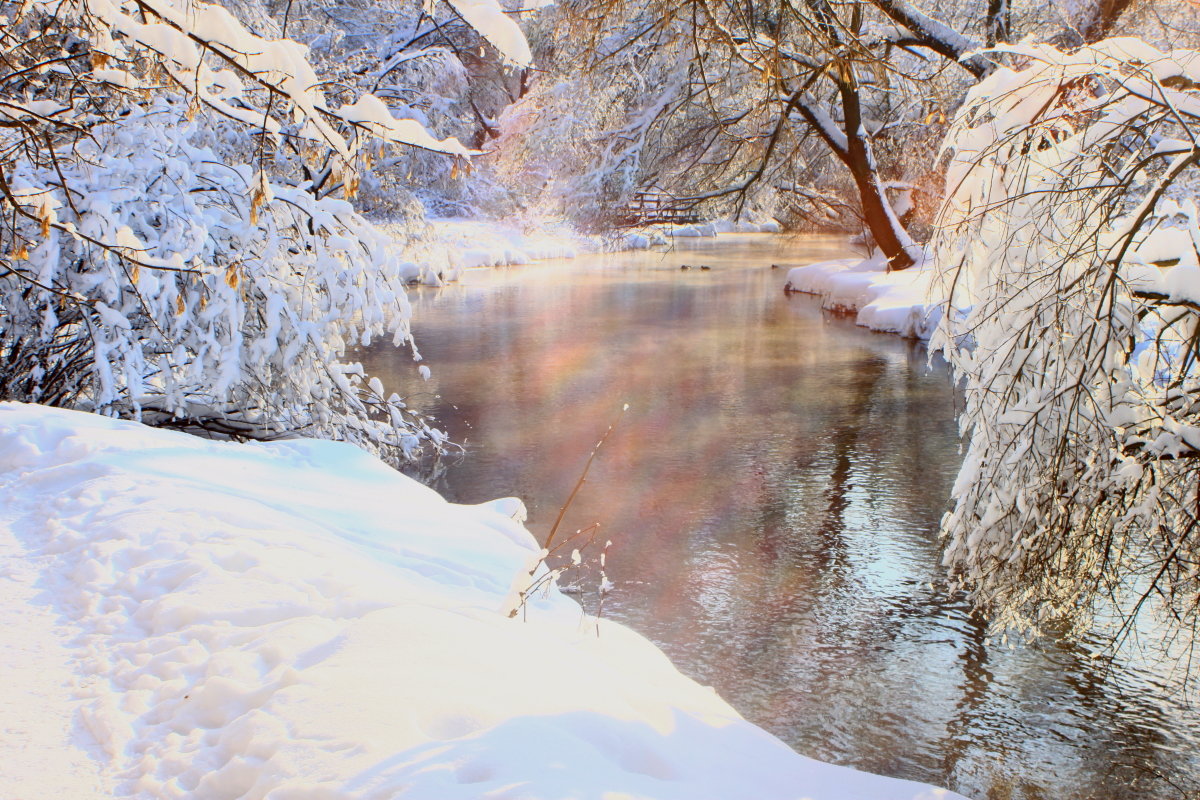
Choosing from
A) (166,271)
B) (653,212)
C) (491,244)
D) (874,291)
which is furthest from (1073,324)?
(491,244)

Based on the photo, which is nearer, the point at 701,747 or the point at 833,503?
the point at 701,747

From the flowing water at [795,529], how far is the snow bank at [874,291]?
0.57 metres

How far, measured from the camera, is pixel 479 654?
3.60 meters

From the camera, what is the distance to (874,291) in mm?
21172

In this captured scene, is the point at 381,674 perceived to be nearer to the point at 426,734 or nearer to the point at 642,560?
the point at 426,734

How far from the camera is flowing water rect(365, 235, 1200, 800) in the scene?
18.5 feet

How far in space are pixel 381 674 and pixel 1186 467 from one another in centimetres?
387

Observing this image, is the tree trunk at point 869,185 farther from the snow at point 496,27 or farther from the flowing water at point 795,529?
the snow at point 496,27

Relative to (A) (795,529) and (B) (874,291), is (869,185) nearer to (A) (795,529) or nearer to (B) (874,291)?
(B) (874,291)

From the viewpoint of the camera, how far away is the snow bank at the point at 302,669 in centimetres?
276

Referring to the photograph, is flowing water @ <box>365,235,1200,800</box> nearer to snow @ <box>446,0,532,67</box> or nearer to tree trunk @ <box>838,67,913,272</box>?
tree trunk @ <box>838,67,913,272</box>

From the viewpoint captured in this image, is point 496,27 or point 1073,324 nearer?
point 496,27

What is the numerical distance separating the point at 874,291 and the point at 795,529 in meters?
13.3

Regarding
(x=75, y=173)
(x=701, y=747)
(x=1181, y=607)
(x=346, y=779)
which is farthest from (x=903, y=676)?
(x=75, y=173)
